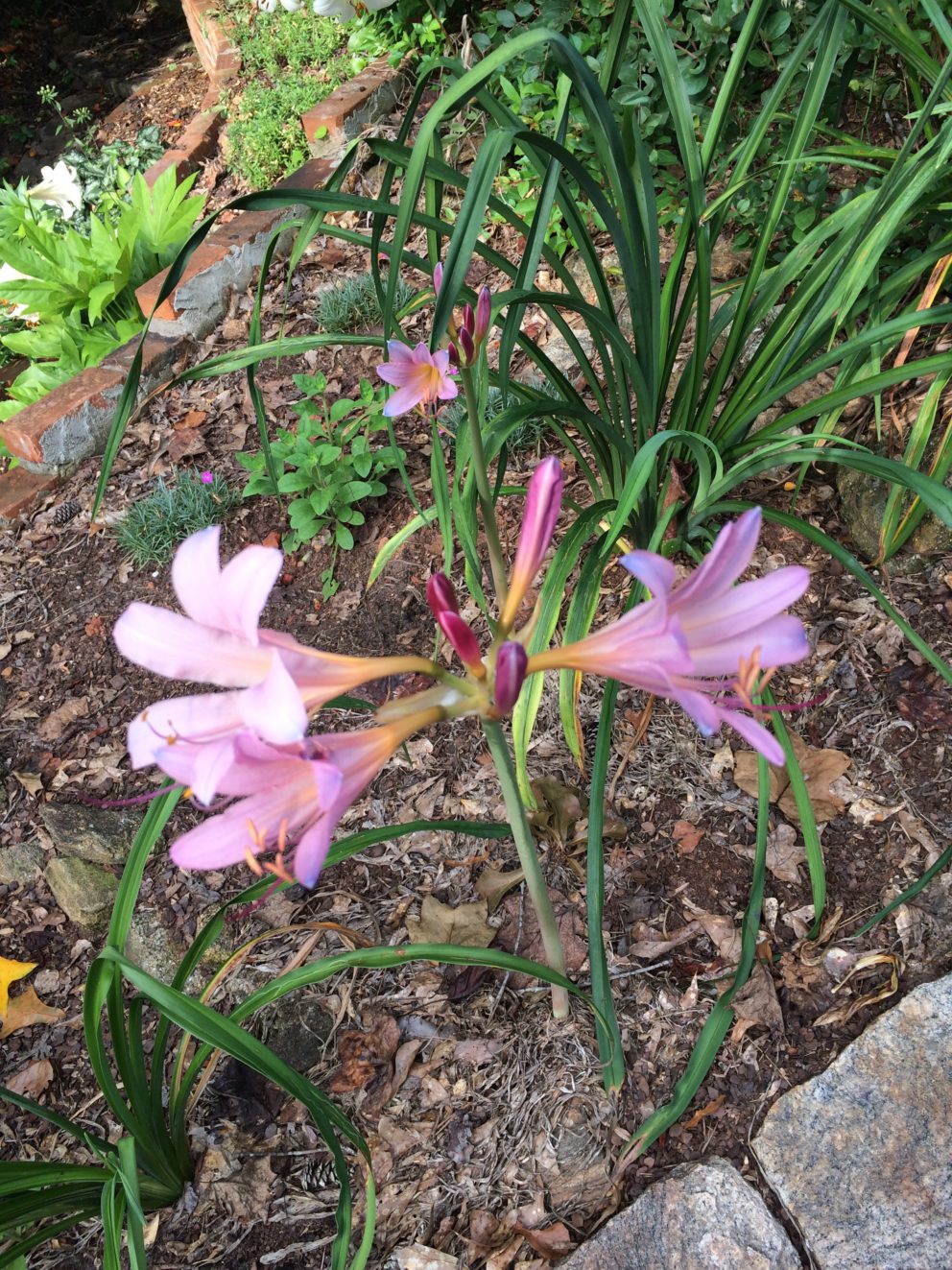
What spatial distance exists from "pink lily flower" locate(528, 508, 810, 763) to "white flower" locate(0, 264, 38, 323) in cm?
330

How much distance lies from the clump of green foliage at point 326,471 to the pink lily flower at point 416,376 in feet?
2.32

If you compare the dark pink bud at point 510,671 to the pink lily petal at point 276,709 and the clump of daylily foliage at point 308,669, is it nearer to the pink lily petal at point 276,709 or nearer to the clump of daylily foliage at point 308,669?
the clump of daylily foliage at point 308,669

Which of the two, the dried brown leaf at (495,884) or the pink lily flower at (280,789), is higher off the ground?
the pink lily flower at (280,789)

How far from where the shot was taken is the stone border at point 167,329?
301 centimetres

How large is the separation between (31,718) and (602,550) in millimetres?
1642

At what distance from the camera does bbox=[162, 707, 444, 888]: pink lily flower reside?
0.75 m

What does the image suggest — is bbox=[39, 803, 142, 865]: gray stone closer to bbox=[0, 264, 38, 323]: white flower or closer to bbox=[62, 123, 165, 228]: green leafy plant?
bbox=[0, 264, 38, 323]: white flower

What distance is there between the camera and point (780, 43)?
8.55 ft

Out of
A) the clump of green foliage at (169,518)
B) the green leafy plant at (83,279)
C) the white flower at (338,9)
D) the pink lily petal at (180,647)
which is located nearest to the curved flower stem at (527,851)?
the pink lily petal at (180,647)

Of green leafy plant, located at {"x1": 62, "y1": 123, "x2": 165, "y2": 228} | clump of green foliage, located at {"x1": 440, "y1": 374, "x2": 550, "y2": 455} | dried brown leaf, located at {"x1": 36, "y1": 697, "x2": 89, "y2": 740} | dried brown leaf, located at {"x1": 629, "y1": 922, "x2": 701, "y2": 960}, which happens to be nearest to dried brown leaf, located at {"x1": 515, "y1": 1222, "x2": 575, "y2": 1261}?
dried brown leaf, located at {"x1": 629, "y1": 922, "x2": 701, "y2": 960}

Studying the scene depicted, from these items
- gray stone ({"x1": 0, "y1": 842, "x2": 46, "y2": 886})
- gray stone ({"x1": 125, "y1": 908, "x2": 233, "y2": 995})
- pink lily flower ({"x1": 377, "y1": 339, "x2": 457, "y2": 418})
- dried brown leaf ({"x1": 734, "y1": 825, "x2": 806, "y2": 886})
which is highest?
pink lily flower ({"x1": 377, "y1": 339, "x2": 457, "y2": 418})

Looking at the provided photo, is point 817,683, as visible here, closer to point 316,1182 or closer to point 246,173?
point 316,1182

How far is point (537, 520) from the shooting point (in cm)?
94

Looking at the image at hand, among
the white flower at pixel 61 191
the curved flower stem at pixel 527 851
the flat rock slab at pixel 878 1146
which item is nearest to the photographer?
the curved flower stem at pixel 527 851
